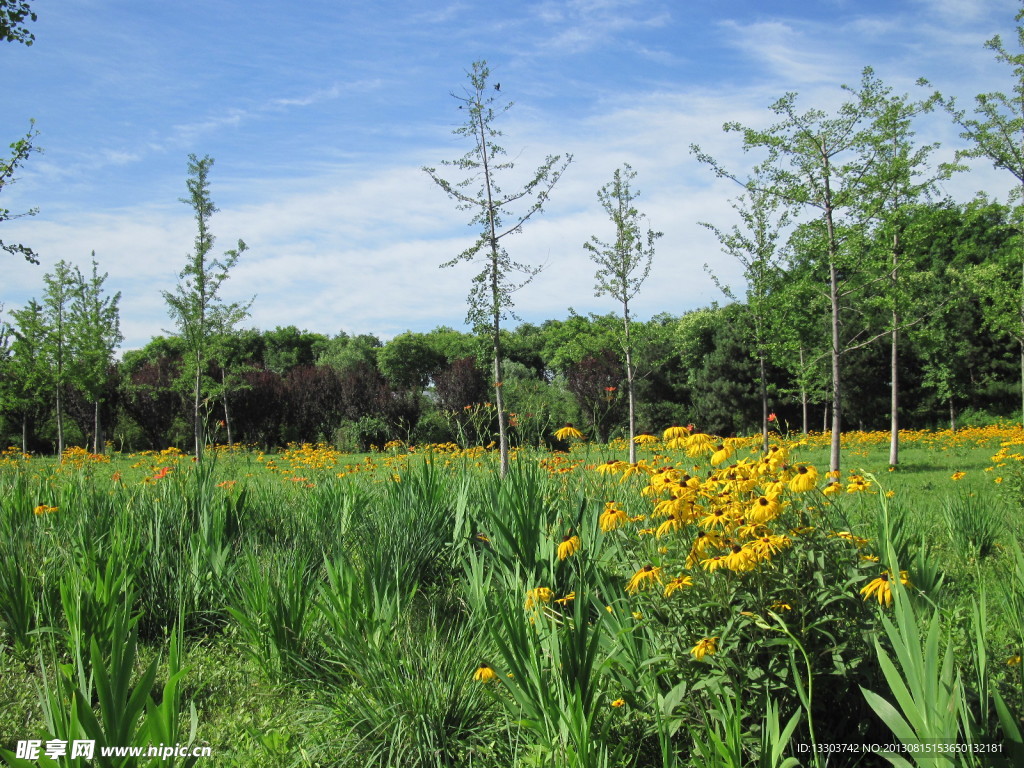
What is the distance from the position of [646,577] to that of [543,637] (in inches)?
21.4

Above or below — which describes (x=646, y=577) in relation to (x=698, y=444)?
below

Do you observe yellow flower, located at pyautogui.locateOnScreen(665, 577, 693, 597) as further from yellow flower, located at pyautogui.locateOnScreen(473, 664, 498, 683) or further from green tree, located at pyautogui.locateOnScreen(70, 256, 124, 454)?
green tree, located at pyautogui.locateOnScreen(70, 256, 124, 454)

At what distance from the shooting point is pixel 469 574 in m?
3.55

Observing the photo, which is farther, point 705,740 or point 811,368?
point 811,368

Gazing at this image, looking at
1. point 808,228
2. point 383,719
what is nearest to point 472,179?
point 808,228

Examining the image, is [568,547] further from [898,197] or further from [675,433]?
[898,197]

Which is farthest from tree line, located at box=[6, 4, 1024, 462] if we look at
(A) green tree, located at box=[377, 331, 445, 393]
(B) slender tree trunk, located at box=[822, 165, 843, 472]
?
(A) green tree, located at box=[377, 331, 445, 393]

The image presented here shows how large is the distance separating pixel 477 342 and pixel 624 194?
5.95 m

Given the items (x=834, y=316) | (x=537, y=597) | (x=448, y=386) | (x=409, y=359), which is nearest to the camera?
(x=537, y=597)

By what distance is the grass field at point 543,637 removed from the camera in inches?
76.1

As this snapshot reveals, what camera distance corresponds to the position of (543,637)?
8.56 feet

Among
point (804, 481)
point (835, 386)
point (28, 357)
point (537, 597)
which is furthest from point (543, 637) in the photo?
point (28, 357)

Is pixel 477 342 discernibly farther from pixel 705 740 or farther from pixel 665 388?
pixel 665 388

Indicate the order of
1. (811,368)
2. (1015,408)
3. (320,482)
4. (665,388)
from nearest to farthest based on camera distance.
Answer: (320,482), (811,368), (1015,408), (665,388)
